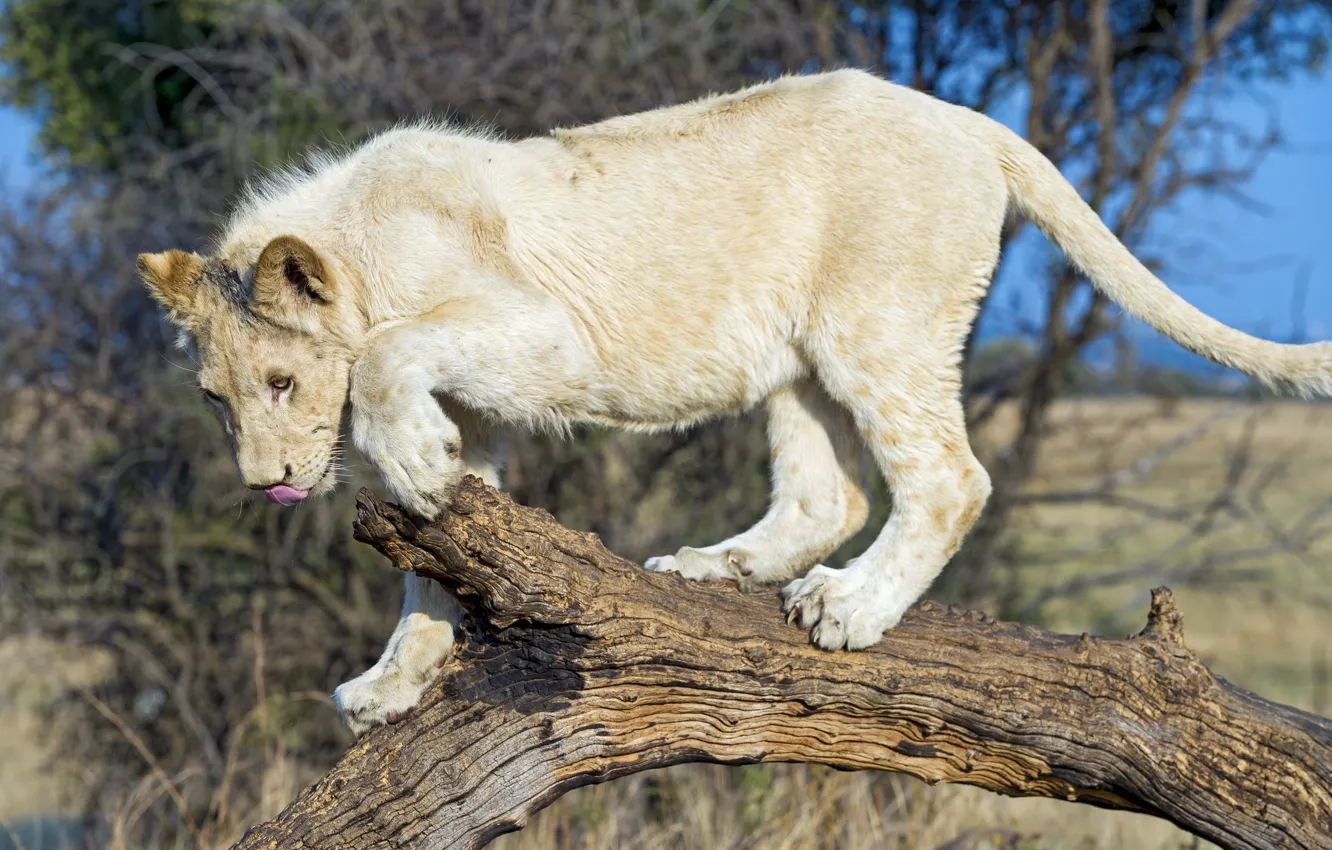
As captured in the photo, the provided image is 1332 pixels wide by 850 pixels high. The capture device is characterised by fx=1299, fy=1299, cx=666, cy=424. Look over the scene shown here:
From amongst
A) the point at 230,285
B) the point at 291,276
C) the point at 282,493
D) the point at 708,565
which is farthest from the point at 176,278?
the point at 708,565

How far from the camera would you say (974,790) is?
5398 mm

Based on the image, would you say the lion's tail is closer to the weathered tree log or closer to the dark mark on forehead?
the weathered tree log

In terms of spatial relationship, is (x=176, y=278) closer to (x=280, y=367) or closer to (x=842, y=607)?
(x=280, y=367)

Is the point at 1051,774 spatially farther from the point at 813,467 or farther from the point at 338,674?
the point at 338,674

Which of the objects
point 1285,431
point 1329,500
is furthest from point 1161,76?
point 1285,431

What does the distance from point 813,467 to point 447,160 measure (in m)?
1.46

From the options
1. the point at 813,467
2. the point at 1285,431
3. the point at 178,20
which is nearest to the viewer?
the point at 813,467

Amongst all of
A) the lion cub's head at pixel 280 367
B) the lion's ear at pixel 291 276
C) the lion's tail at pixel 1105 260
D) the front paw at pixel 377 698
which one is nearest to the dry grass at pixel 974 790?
the front paw at pixel 377 698

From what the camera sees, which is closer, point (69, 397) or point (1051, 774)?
point (1051, 774)

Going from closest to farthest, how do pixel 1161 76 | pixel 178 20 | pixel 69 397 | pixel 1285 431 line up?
pixel 69 397 < pixel 178 20 < pixel 1161 76 < pixel 1285 431

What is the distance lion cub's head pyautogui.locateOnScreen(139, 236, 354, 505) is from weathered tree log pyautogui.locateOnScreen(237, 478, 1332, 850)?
0.43 meters

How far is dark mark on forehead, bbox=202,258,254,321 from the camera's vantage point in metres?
3.28

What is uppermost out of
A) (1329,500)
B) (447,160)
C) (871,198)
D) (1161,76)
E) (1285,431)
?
(447,160)

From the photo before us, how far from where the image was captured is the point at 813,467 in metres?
4.08
